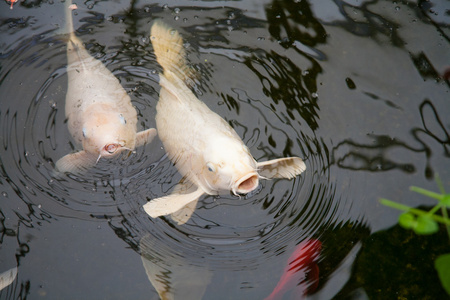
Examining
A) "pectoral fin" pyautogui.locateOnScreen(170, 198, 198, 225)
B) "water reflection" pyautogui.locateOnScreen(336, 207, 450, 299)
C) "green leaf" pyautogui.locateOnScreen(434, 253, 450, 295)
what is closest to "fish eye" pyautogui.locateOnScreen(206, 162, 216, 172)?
"pectoral fin" pyautogui.locateOnScreen(170, 198, 198, 225)

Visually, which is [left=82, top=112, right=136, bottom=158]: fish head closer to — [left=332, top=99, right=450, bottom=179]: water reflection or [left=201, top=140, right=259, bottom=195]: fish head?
[left=201, top=140, right=259, bottom=195]: fish head

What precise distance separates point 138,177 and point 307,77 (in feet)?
6.49

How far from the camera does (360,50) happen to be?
439cm

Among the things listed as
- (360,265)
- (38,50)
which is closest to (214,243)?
(360,265)

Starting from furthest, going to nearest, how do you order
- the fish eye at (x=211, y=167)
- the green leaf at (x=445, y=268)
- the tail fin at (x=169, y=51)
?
the tail fin at (x=169, y=51) → the fish eye at (x=211, y=167) → the green leaf at (x=445, y=268)

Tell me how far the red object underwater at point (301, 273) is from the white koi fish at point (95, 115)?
178 centimetres

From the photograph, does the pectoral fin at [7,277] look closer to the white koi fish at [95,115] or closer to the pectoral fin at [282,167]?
the white koi fish at [95,115]

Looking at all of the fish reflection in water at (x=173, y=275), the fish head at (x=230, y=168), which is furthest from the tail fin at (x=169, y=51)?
the fish reflection in water at (x=173, y=275)

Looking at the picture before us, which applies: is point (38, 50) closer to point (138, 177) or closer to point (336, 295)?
point (138, 177)

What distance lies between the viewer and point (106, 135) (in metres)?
3.84

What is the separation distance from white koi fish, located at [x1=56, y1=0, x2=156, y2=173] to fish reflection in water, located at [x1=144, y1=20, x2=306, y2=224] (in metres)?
0.32

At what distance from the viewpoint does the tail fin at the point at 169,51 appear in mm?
4255

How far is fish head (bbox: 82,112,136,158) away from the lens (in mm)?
3838

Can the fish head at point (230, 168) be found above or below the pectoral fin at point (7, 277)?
above
